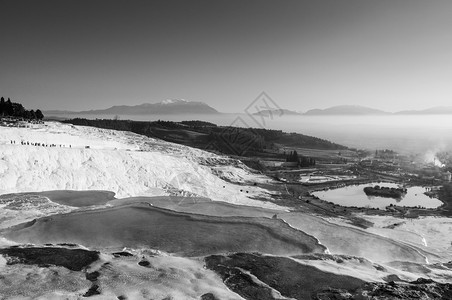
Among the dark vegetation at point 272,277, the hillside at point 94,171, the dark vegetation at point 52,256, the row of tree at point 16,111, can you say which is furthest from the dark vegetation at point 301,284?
the row of tree at point 16,111

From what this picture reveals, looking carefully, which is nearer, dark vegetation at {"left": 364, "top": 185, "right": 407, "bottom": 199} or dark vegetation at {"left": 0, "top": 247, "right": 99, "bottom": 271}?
dark vegetation at {"left": 0, "top": 247, "right": 99, "bottom": 271}

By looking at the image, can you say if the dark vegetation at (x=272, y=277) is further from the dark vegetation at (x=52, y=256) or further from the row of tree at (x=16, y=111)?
the row of tree at (x=16, y=111)

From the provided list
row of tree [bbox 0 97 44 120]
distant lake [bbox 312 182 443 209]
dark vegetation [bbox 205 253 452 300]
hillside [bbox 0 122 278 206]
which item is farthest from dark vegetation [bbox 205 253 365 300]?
row of tree [bbox 0 97 44 120]

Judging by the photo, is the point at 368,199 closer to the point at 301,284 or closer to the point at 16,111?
the point at 301,284

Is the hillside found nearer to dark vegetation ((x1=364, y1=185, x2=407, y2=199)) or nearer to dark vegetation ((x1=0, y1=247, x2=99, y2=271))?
dark vegetation ((x1=0, y1=247, x2=99, y2=271))

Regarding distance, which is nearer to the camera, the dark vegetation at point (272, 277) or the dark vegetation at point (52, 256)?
the dark vegetation at point (272, 277)

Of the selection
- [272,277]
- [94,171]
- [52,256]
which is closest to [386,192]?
[272,277]
